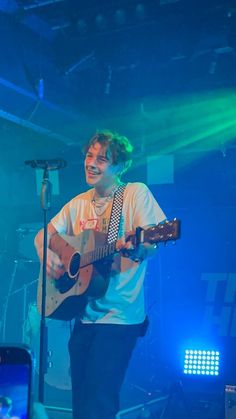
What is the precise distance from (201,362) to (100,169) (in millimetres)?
3558

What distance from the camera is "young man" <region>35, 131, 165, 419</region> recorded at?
3490 millimetres

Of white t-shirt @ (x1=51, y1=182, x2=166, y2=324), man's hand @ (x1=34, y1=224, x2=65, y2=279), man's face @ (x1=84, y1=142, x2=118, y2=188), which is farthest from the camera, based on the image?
man's hand @ (x1=34, y1=224, x2=65, y2=279)

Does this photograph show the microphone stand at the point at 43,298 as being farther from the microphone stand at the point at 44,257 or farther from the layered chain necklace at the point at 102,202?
the layered chain necklace at the point at 102,202

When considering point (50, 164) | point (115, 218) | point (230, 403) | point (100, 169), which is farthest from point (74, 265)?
point (230, 403)

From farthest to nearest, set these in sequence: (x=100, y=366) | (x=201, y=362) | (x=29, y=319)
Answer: (x=29, y=319) < (x=201, y=362) < (x=100, y=366)

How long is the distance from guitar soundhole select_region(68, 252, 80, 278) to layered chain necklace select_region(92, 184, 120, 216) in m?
0.38

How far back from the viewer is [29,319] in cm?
773

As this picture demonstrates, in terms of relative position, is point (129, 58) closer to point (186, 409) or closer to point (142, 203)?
point (142, 203)

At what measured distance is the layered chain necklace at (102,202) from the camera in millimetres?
4039

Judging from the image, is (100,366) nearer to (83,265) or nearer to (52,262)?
(83,265)

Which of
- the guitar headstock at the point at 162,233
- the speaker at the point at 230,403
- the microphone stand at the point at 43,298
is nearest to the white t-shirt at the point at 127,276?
the guitar headstock at the point at 162,233

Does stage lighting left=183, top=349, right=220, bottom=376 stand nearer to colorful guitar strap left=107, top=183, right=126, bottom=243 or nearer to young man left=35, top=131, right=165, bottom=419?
young man left=35, top=131, right=165, bottom=419

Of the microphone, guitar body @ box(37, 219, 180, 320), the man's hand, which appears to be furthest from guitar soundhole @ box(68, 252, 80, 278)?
the microphone

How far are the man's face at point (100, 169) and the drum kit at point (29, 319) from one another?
11.3 feet
